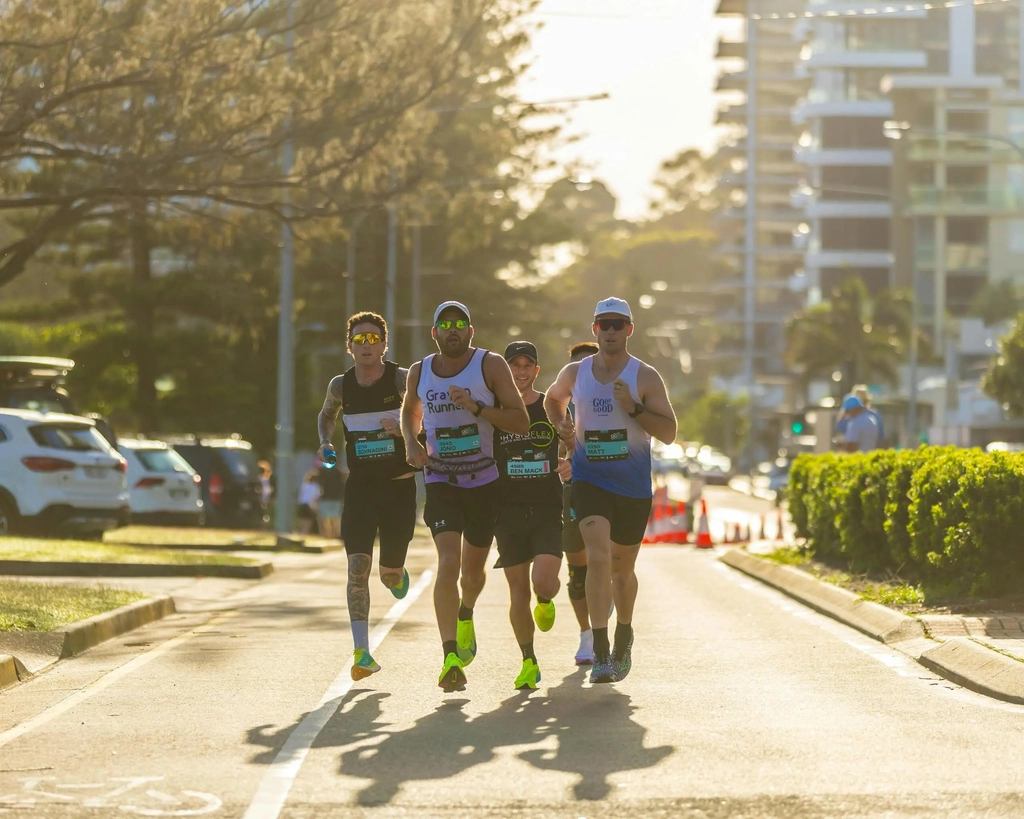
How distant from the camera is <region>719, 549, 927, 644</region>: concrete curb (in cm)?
1312

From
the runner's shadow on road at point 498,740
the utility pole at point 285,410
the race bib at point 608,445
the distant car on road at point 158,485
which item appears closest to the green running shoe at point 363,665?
the runner's shadow on road at point 498,740

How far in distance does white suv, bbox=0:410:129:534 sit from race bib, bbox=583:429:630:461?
548 inches

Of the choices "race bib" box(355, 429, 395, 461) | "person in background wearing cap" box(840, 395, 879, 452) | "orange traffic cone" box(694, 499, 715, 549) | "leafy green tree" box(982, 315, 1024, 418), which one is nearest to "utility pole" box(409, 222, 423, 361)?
"leafy green tree" box(982, 315, 1024, 418)

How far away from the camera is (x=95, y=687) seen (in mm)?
10836

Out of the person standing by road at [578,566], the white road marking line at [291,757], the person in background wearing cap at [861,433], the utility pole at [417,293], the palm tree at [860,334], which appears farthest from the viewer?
the palm tree at [860,334]

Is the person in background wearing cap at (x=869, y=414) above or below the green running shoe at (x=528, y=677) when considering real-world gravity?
above

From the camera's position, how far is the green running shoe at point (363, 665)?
1045 centimetres

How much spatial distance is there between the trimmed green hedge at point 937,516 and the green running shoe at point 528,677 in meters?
4.63

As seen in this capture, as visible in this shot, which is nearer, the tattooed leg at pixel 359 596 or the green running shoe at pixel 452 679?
the green running shoe at pixel 452 679

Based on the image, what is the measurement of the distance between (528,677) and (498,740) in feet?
5.61

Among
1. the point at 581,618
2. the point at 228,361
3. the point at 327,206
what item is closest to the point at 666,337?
the point at 228,361

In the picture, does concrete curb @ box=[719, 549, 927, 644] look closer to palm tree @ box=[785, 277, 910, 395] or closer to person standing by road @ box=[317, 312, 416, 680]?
person standing by road @ box=[317, 312, 416, 680]

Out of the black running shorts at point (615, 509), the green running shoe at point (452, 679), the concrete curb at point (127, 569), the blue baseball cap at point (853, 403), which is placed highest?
the blue baseball cap at point (853, 403)

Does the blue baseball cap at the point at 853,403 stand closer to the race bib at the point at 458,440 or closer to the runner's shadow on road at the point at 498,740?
the runner's shadow on road at the point at 498,740
